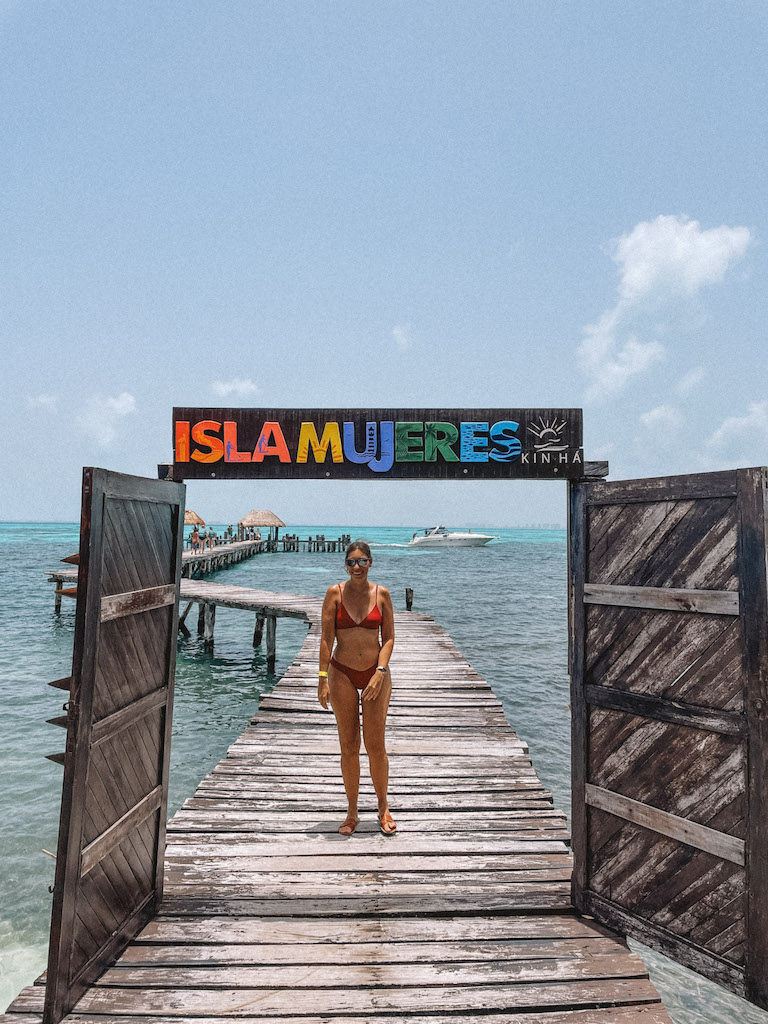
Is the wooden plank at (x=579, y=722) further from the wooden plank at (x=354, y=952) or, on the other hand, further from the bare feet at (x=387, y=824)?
the bare feet at (x=387, y=824)

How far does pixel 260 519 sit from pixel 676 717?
5508cm

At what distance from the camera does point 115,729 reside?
312 cm

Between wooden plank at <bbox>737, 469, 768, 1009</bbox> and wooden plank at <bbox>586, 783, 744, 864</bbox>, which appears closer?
wooden plank at <bbox>737, 469, 768, 1009</bbox>

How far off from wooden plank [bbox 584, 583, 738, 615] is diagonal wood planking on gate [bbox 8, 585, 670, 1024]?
6.38 feet

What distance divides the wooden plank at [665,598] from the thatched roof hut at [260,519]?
53.5m

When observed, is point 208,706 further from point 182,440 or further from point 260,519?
point 260,519

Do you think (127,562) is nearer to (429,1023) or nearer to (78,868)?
(78,868)

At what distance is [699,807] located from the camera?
318cm

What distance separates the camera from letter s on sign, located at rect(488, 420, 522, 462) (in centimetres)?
926

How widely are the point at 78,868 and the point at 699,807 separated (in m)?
3.20

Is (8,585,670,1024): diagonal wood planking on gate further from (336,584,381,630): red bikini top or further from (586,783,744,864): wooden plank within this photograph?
(336,584,381,630): red bikini top

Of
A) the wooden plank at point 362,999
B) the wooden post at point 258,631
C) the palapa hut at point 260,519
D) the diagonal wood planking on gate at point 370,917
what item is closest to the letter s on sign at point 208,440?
the diagonal wood planking on gate at point 370,917

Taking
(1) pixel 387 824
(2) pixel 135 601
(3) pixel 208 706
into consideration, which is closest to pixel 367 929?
(1) pixel 387 824

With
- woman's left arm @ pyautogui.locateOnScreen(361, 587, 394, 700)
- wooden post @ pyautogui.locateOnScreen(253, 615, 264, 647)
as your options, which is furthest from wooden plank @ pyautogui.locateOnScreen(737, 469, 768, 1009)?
wooden post @ pyautogui.locateOnScreen(253, 615, 264, 647)
